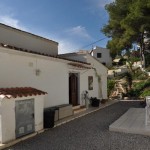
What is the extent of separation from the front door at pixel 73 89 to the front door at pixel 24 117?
8.58 meters

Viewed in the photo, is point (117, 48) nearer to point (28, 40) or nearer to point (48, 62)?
point (28, 40)

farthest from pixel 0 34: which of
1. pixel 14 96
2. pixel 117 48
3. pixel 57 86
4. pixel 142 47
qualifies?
pixel 142 47

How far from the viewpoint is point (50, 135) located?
10.3 m

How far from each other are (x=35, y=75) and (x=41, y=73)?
0.62 meters

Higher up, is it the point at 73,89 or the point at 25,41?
the point at 25,41

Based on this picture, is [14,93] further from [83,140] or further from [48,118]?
[83,140]

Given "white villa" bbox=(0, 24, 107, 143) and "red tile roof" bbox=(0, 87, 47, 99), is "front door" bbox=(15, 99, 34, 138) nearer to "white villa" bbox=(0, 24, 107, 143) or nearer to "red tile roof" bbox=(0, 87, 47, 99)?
"white villa" bbox=(0, 24, 107, 143)

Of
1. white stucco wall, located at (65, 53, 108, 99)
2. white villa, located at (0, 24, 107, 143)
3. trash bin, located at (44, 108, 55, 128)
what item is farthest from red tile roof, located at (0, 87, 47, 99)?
white stucco wall, located at (65, 53, 108, 99)

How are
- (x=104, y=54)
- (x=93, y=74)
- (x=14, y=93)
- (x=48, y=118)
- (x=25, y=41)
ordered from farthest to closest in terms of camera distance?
(x=104, y=54) < (x=93, y=74) < (x=25, y=41) < (x=48, y=118) < (x=14, y=93)

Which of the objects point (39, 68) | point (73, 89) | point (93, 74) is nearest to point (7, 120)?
point (39, 68)

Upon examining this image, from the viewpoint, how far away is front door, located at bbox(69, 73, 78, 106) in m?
18.9

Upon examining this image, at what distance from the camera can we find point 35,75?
42.4ft

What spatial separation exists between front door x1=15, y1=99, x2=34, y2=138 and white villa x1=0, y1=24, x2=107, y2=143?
0.07 m

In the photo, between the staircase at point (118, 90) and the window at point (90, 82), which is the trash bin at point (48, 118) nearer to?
the window at point (90, 82)
